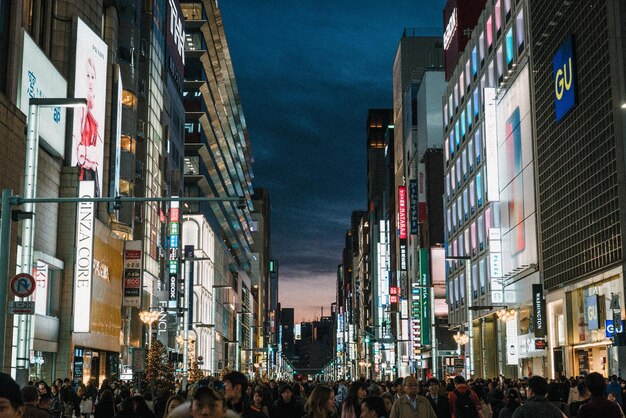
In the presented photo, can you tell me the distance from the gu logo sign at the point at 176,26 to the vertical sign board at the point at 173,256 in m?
16.4

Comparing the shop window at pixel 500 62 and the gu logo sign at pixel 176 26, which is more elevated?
the gu logo sign at pixel 176 26

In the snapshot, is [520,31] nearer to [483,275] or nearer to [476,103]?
[476,103]

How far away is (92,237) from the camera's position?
52.4 metres

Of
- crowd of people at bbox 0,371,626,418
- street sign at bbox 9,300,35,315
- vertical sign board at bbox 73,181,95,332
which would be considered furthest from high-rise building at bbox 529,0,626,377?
vertical sign board at bbox 73,181,95,332

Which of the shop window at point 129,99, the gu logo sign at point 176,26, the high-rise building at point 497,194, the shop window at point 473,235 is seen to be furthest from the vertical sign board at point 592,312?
the gu logo sign at point 176,26

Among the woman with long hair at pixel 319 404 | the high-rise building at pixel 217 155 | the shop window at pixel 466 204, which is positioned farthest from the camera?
the high-rise building at pixel 217 155

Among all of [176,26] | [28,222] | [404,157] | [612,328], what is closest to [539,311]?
[612,328]

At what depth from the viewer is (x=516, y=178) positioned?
63.2 metres

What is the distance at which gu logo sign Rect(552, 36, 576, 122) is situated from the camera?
49.2m

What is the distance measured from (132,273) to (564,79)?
3008cm

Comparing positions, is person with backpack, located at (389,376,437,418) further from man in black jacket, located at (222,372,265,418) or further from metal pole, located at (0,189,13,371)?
metal pole, located at (0,189,13,371)

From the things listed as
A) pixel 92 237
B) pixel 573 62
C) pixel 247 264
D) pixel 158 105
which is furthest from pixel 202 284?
pixel 247 264

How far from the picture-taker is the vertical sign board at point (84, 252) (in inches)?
2041

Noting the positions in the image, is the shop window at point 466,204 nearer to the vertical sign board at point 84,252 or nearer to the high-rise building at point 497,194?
the high-rise building at point 497,194
